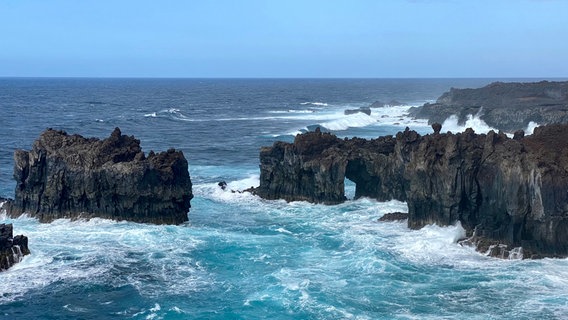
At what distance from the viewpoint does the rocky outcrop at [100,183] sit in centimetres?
4806

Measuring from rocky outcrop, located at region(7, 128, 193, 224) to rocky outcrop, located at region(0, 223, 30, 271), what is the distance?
29.0ft

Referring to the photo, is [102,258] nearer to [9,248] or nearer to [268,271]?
[9,248]

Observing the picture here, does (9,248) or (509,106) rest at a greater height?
(509,106)

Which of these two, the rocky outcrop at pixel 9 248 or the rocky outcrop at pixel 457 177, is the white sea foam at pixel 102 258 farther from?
the rocky outcrop at pixel 457 177

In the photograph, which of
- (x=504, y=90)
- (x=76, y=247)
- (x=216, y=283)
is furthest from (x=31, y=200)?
(x=504, y=90)

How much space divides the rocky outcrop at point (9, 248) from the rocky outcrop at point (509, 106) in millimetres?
78416

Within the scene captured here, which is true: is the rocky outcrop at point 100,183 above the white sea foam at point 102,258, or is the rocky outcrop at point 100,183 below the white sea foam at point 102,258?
above

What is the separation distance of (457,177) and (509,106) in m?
79.0

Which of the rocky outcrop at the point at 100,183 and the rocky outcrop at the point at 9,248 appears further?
the rocky outcrop at the point at 100,183

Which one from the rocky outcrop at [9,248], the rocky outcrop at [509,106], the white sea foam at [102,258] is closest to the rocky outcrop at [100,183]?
the white sea foam at [102,258]

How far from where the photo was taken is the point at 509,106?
4628 inches

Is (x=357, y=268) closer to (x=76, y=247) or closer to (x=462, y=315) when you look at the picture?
(x=462, y=315)

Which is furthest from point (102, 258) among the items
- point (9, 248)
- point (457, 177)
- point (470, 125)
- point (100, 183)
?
point (470, 125)

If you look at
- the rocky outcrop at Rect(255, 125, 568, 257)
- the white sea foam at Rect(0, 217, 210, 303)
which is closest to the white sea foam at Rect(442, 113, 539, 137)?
the rocky outcrop at Rect(255, 125, 568, 257)
